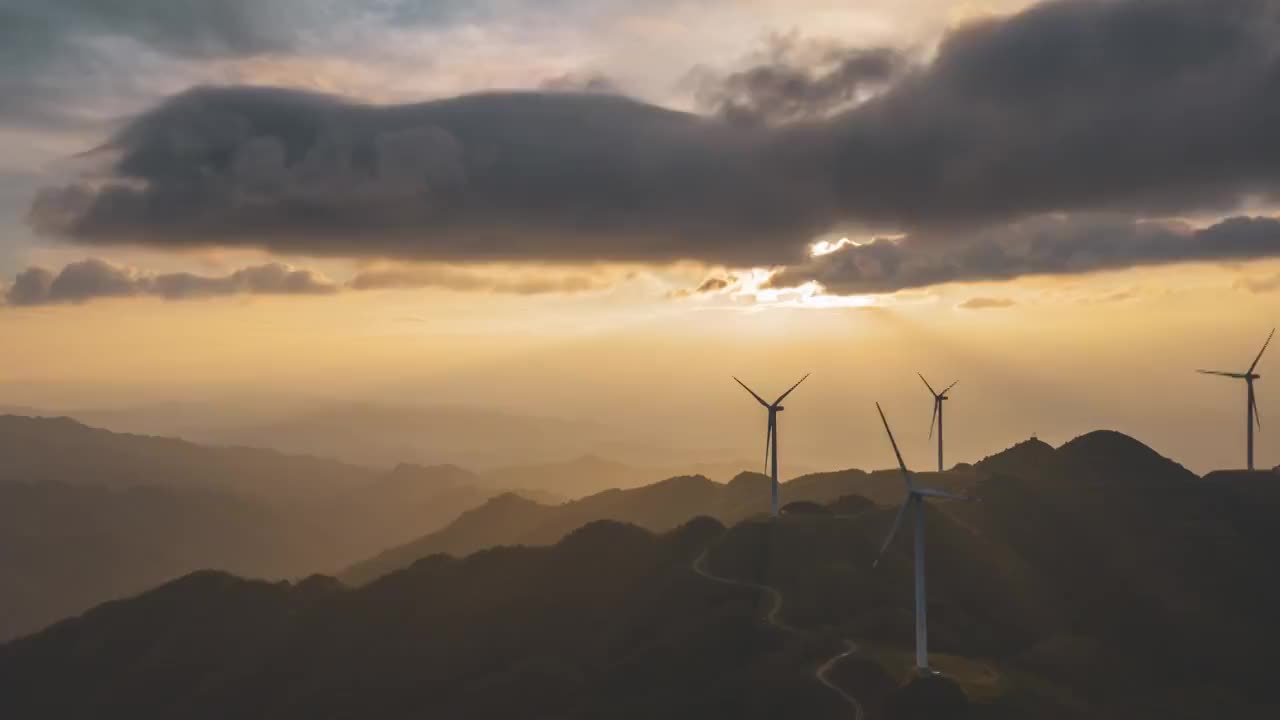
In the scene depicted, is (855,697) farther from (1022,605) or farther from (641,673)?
(1022,605)

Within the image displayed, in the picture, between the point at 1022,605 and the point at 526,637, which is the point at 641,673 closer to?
the point at 526,637

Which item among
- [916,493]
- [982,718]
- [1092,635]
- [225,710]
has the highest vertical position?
[916,493]

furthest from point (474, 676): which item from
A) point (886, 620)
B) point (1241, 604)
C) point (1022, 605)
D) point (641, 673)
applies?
point (1241, 604)

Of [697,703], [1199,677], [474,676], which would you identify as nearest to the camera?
[697,703]

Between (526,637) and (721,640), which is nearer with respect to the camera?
(721,640)

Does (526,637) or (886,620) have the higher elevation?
(886,620)

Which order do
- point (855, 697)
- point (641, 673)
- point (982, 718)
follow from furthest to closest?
point (641, 673), point (855, 697), point (982, 718)
